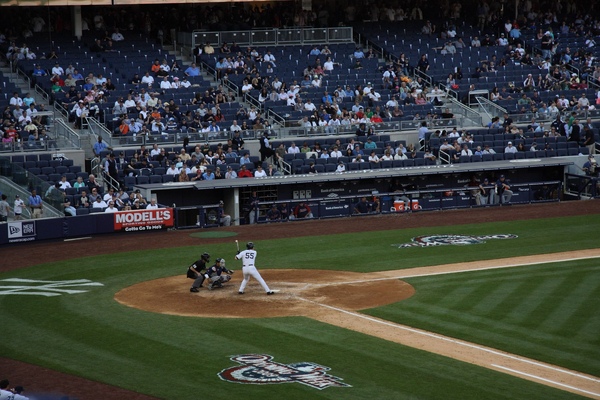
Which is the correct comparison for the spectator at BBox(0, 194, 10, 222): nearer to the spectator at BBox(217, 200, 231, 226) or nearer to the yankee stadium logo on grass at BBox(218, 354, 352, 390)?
the spectator at BBox(217, 200, 231, 226)

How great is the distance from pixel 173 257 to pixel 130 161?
772 centimetres

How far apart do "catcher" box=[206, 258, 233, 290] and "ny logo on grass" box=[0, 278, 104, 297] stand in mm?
3188

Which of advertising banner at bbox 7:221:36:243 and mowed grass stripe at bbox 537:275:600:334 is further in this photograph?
advertising banner at bbox 7:221:36:243

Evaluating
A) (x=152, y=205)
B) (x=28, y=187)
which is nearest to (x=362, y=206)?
(x=152, y=205)

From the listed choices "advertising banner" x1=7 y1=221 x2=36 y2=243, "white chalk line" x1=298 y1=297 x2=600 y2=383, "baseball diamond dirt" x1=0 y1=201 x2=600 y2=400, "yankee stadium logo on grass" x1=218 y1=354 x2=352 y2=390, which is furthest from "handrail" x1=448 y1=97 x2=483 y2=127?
"yankee stadium logo on grass" x1=218 y1=354 x2=352 y2=390

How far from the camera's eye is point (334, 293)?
2344 centimetres

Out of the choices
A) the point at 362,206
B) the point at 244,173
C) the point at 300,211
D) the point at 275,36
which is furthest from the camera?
the point at 275,36

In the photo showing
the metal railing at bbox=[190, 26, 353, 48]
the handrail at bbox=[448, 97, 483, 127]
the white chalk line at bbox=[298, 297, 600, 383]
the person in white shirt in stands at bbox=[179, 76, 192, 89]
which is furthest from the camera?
the metal railing at bbox=[190, 26, 353, 48]

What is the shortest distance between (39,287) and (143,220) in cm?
764

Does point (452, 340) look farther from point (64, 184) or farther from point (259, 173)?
point (64, 184)

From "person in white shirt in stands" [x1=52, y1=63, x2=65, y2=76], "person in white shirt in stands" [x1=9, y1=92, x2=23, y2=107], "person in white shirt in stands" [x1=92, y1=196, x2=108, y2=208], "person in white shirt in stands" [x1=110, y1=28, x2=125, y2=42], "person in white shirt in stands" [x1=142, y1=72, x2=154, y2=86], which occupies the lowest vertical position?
"person in white shirt in stands" [x1=92, y1=196, x2=108, y2=208]

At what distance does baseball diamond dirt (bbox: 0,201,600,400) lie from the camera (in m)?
17.1

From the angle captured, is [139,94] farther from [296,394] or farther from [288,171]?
[296,394]

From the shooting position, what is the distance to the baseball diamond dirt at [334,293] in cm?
1711
